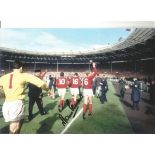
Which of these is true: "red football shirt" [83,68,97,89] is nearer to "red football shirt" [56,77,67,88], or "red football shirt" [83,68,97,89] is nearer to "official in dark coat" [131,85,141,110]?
"red football shirt" [56,77,67,88]

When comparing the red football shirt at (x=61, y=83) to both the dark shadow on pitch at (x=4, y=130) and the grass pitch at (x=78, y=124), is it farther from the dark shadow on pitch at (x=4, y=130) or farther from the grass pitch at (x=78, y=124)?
the dark shadow on pitch at (x=4, y=130)

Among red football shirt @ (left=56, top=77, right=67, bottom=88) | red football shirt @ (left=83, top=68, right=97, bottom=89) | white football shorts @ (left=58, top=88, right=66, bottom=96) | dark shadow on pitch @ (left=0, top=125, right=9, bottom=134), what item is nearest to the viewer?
dark shadow on pitch @ (left=0, top=125, right=9, bottom=134)

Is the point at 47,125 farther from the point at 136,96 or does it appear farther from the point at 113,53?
the point at 113,53

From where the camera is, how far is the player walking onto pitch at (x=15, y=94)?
482 cm

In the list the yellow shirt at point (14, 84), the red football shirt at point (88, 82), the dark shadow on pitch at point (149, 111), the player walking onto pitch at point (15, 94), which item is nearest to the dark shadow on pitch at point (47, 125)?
the red football shirt at point (88, 82)

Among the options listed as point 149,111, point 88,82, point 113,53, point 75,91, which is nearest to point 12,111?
point 88,82

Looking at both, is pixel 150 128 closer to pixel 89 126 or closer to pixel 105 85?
pixel 89 126

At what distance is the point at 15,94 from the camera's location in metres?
4.91

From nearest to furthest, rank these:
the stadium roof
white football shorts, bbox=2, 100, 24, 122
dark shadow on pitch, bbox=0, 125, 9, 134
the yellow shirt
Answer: white football shorts, bbox=2, 100, 24, 122, the yellow shirt, dark shadow on pitch, bbox=0, 125, 9, 134, the stadium roof

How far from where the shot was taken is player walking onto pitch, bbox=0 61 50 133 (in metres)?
4.82

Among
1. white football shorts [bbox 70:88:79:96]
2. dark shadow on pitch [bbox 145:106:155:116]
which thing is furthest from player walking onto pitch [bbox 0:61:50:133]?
white football shorts [bbox 70:88:79:96]
